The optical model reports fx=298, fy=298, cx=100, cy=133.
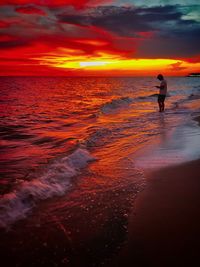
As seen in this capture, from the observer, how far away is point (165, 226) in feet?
13.2

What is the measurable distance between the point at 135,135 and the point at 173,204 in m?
6.43

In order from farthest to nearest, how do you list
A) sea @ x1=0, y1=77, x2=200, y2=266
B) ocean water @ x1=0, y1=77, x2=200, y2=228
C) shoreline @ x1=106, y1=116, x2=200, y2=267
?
ocean water @ x1=0, y1=77, x2=200, y2=228
sea @ x1=0, y1=77, x2=200, y2=266
shoreline @ x1=106, y1=116, x2=200, y2=267

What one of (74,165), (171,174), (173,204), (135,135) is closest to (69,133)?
(135,135)

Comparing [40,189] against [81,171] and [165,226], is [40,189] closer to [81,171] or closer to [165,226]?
[81,171]

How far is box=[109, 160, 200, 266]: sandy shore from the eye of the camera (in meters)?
3.37

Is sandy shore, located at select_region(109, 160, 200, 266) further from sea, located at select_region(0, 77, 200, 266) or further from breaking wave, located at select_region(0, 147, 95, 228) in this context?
breaking wave, located at select_region(0, 147, 95, 228)

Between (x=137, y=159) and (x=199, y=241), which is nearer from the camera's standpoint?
(x=199, y=241)

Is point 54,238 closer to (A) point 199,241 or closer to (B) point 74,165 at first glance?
(A) point 199,241

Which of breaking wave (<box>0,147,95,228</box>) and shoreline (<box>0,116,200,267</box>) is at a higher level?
breaking wave (<box>0,147,95,228</box>)

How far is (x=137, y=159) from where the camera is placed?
756 cm

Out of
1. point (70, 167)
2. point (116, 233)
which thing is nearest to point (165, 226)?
point (116, 233)

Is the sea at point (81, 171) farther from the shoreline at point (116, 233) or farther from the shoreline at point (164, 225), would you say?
the shoreline at point (164, 225)

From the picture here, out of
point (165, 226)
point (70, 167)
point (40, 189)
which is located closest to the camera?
point (165, 226)

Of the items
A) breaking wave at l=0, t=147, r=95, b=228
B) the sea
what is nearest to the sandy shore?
the sea
